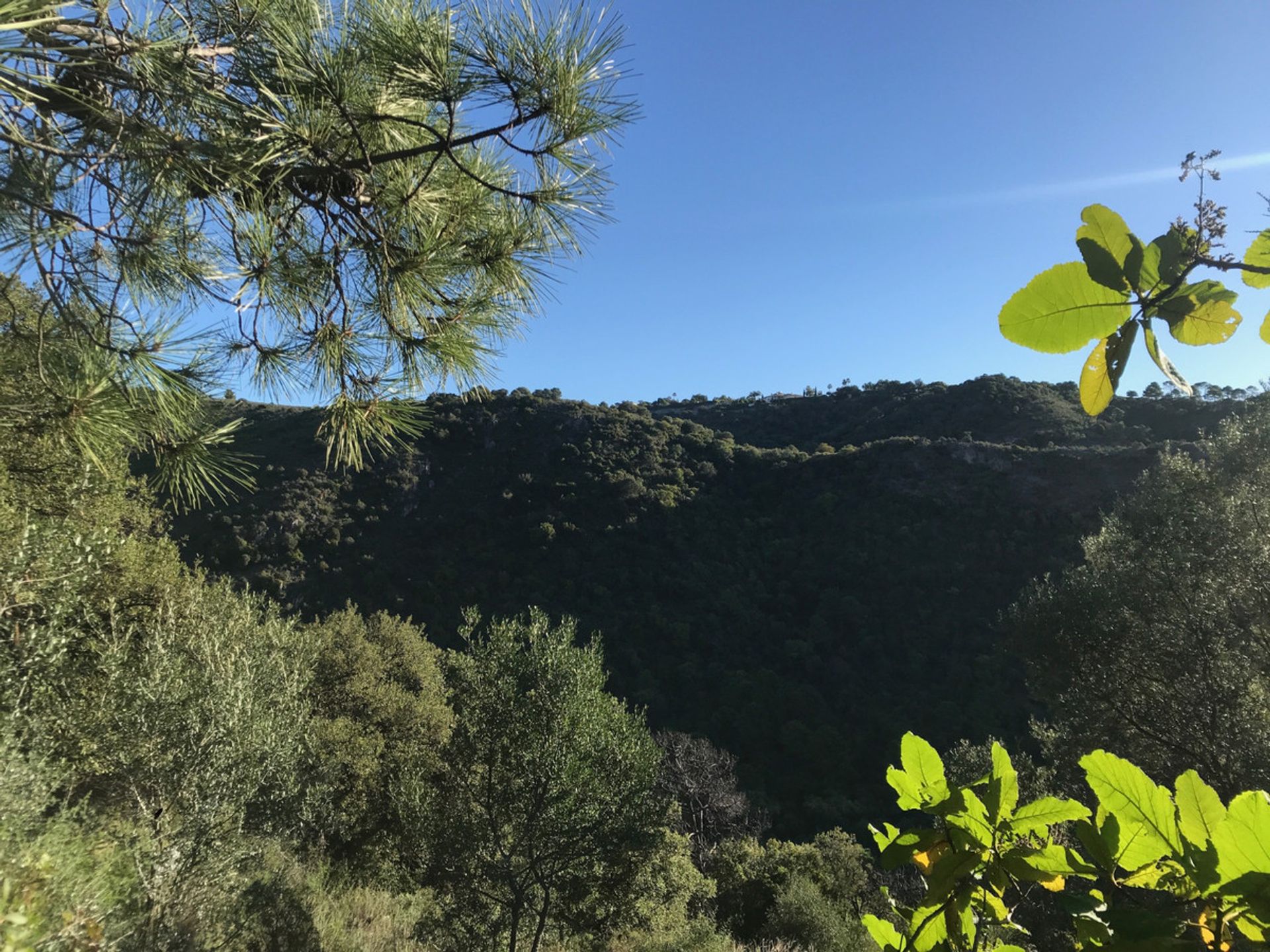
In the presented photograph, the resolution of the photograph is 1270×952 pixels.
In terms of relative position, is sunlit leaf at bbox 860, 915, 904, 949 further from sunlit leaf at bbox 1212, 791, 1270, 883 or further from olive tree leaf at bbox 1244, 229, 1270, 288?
olive tree leaf at bbox 1244, 229, 1270, 288

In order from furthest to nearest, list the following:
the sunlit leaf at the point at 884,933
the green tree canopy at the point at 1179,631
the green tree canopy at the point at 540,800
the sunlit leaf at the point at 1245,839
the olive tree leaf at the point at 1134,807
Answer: the green tree canopy at the point at 540,800 < the green tree canopy at the point at 1179,631 < the sunlit leaf at the point at 884,933 < the olive tree leaf at the point at 1134,807 < the sunlit leaf at the point at 1245,839

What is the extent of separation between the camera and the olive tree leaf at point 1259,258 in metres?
0.73

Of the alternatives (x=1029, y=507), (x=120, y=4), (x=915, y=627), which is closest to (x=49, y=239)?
(x=120, y=4)

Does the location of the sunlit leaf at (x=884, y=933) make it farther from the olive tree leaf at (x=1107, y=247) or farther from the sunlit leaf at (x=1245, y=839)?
the olive tree leaf at (x=1107, y=247)

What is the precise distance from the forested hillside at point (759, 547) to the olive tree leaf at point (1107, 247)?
2246 cm

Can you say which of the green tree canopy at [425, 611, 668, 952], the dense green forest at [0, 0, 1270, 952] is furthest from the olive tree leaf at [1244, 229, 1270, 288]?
the green tree canopy at [425, 611, 668, 952]

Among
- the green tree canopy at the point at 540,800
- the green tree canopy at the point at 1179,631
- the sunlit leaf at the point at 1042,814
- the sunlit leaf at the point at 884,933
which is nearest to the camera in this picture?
the sunlit leaf at the point at 1042,814

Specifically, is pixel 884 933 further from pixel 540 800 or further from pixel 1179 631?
pixel 1179 631

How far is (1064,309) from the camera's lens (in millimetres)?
658

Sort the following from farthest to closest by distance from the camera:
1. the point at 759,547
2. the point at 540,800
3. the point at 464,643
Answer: the point at 759,547 < the point at 464,643 < the point at 540,800

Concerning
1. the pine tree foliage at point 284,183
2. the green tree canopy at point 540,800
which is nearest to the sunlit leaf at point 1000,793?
the pine tree foliage at point 284,183

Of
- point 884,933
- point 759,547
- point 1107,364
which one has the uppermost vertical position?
point 759,547

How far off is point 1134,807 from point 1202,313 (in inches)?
21.5

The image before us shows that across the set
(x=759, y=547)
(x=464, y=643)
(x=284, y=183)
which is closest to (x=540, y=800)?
(x=284, y=183)
